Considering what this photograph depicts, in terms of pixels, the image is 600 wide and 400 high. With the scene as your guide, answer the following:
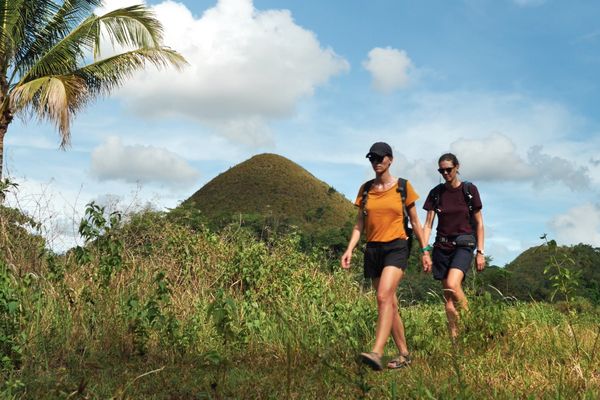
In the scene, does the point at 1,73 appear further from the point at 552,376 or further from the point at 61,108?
the point at 552,376

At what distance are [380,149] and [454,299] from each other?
5.53 feet

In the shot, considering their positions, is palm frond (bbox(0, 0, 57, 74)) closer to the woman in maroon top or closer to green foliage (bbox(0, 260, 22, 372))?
green foliage (bbox(0, 260, 22, 372))

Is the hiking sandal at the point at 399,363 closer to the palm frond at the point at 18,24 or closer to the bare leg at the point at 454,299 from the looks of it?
the bare leg at the point at 454,299

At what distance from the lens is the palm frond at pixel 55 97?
1500 centimetres

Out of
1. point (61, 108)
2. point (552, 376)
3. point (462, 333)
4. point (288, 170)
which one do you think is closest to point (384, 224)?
point (462, 333)

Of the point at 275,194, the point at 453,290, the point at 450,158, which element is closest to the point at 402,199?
the point at 450,158

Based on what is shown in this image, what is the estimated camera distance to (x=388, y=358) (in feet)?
6.70

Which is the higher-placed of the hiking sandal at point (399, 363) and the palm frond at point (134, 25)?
the palm frond at point (134, 25)

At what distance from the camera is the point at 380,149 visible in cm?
512

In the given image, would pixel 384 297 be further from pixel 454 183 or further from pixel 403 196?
pixel 454 183

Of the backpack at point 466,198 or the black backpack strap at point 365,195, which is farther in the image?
the backpack at point 466,198

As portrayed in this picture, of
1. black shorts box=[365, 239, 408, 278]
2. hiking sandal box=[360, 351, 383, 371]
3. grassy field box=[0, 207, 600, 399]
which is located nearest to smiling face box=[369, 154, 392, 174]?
black shorts box=[365, 239, 408, 278]

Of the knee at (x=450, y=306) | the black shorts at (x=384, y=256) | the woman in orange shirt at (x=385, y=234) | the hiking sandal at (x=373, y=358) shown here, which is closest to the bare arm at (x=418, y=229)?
the woman in orange shirt at (x=385, y=234)

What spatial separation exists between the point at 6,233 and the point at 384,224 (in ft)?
14.9
